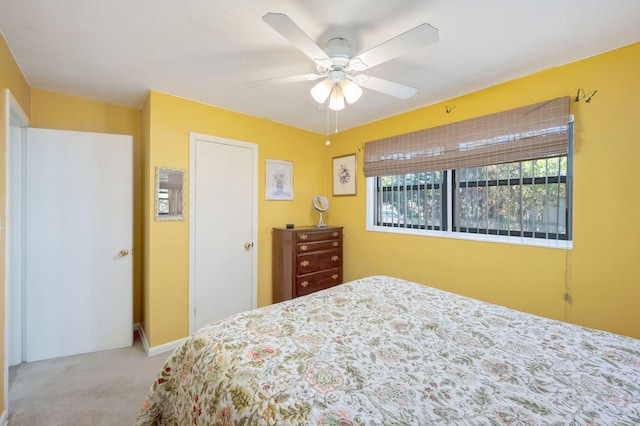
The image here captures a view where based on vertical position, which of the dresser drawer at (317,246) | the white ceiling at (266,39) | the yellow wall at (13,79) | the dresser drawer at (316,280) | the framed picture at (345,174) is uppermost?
the white ceiling at (266,39)

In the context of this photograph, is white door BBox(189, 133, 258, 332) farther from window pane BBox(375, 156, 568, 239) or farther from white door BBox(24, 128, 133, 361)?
window pane BBox(375, 156, 568, 239)

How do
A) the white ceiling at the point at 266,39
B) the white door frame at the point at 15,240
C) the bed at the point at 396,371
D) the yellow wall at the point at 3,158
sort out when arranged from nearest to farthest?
A: the bed at the point at 396,371, the white ceiling at the point at 266,39, the yellow wall at the point at 3,158, the white door frame at the point at 15,240

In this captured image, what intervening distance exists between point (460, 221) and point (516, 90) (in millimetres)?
1199

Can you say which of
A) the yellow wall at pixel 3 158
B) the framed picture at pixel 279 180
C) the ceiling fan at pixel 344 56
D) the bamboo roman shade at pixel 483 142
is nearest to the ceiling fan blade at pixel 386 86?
the ceiling fan at pixel 344 56

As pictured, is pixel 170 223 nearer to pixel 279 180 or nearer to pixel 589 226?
pixel 279 180

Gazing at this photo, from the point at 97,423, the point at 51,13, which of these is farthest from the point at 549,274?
the point at 51,13

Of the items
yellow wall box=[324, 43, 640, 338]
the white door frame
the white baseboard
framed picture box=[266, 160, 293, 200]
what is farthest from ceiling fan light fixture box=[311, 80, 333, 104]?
the white baseboard

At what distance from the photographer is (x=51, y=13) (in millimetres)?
1469

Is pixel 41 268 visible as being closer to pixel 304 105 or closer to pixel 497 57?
pixel 304 105

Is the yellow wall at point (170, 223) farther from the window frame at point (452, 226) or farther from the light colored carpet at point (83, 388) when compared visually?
the window frame at point (452, 226)

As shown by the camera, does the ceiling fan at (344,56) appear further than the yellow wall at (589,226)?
No

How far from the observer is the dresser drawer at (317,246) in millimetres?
3035

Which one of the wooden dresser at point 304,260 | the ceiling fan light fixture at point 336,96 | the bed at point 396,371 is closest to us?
the bed at point 396,371

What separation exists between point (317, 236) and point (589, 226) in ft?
7.79
